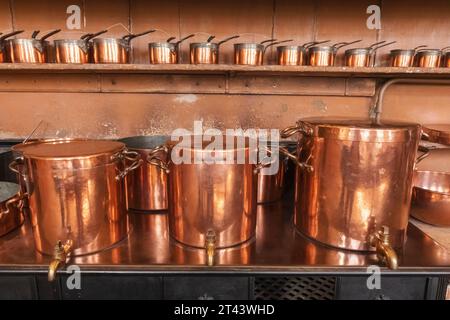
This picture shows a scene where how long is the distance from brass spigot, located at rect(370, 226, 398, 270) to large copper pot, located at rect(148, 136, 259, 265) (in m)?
0.46

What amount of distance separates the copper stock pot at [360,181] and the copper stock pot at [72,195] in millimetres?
742

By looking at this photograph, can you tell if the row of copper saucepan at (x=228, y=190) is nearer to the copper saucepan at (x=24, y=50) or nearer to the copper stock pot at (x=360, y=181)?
the copper stock pot at (x=360, y=181)

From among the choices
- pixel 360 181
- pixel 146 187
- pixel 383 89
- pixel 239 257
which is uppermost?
pixel 383 89

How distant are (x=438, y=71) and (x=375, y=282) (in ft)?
3.82

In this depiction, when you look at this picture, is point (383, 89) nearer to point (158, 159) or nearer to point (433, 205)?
point (433, 205)

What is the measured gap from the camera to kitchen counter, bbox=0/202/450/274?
1.06 metres

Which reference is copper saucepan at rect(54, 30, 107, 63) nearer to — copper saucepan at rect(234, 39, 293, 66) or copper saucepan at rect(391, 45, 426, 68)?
copper saucepan at rect(234, 39, 293, 66)

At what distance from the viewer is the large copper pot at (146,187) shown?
1.43 metres

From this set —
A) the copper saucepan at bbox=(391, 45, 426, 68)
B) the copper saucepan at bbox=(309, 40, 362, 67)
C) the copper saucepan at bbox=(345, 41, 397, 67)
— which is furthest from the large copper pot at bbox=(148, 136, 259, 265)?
the copper saucepan at bbox=(391, 45, 426, 68)

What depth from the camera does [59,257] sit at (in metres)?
1.01

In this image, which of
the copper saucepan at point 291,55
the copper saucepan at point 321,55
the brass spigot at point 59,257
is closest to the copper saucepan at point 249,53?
the copper saucepan at point 291,55

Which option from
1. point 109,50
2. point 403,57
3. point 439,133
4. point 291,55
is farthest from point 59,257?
point 439,133

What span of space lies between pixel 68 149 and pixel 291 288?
1000mm
